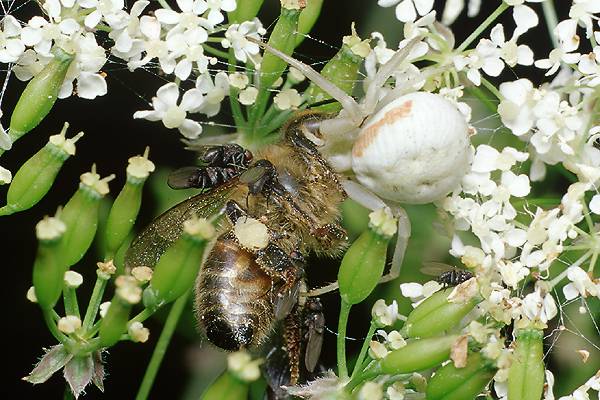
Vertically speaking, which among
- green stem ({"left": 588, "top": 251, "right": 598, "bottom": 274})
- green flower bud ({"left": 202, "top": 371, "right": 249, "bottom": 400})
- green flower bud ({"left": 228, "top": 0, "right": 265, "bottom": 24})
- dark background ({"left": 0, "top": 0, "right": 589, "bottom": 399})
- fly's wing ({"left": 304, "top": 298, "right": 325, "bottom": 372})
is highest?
green flower bud ({"left": 228, "top": 0, "right": 265, "bottom": 24})

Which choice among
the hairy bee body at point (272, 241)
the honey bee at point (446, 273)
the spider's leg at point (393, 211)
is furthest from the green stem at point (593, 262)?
the hairy bee body at point (272, 241)

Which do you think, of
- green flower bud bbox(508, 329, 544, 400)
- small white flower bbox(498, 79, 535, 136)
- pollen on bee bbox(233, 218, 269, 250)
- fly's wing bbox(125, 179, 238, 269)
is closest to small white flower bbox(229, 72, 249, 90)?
fly's wing bbox(125, 179, 238, 269)

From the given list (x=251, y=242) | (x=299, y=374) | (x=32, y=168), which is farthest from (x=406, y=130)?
(x=32, y=168)

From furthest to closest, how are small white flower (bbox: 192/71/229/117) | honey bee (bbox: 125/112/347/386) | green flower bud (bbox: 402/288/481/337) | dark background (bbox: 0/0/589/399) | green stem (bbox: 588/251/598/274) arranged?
dark background (bbox: 0/0/589/399), small white flower (bbox: 192/71/229/117), green stem (bbox: 588/251/598/274), green flower bud (bbox: 402/288/481/337), honey bee (bbox: 125/112/347/386)

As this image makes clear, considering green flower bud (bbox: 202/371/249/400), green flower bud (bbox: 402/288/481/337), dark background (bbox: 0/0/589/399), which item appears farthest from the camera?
dark background (bbox: 0/0/589/399)

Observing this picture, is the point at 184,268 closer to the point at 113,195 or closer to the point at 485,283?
the point at 485,283

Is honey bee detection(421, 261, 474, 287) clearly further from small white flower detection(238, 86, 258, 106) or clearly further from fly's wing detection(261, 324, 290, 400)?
small white flower detection(238, 86, 258, 106)

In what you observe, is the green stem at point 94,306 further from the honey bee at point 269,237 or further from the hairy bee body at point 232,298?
the hairy bee body at point 232,298
